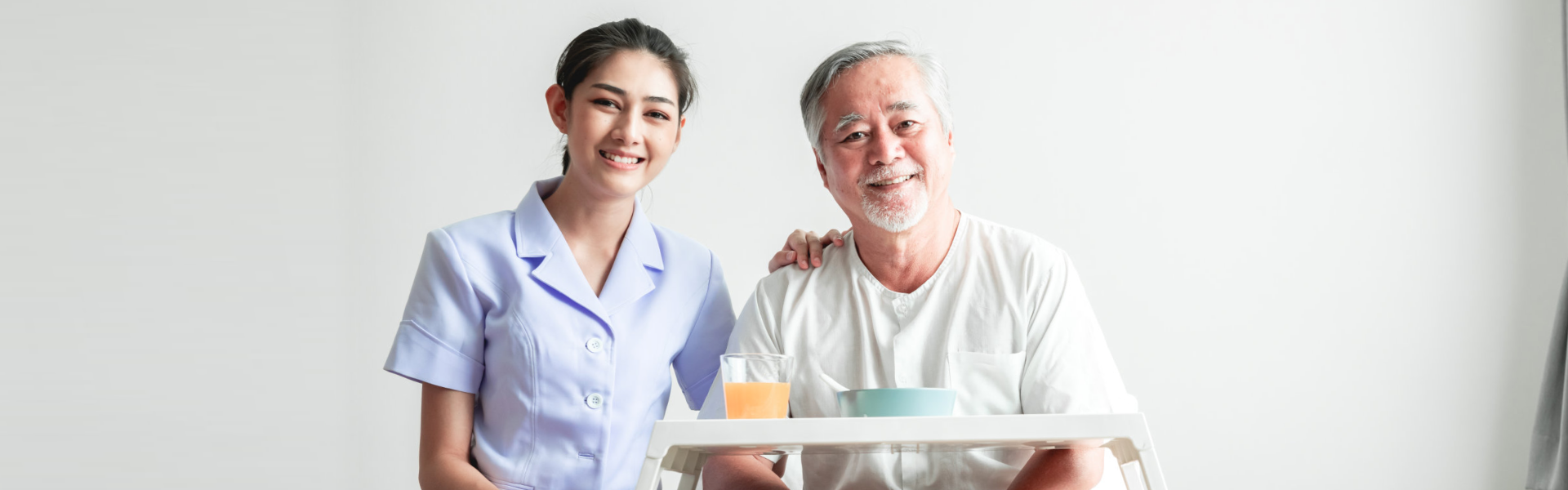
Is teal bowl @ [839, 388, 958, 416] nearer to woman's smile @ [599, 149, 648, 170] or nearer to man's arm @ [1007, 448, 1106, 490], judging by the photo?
man's arm @ [1007, 448, 1106, 490]

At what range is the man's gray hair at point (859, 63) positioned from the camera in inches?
60.7

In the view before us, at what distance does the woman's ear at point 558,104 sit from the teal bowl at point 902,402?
883 millimetres

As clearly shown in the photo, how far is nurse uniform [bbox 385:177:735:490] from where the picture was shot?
155 cm

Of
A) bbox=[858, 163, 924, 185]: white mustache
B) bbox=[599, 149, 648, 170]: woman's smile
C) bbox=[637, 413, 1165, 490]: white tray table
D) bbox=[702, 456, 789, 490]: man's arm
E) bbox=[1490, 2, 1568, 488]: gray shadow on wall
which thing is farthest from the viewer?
bbox=[1490, 2, 1568, 488]: gray shadow on wall

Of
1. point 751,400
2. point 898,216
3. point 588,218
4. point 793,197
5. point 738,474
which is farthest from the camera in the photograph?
point 793,197

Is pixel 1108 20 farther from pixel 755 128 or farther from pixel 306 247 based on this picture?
pixel 306 247

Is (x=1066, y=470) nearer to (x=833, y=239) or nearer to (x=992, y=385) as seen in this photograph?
(x=992, y=385)

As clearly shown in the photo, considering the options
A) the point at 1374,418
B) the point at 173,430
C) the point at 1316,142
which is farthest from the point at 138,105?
the point at 1374,418

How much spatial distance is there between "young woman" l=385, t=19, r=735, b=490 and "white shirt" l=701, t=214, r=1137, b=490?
207 millimetres

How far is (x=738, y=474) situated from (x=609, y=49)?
2.48 ft

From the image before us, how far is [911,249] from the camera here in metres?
1.54

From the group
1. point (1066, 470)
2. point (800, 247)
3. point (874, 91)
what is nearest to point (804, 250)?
point (800, 247)

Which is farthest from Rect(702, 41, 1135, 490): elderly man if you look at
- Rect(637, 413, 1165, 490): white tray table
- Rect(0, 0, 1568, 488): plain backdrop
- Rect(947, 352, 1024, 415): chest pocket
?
Rect(0, 0, 1568, 488): plain backdrop

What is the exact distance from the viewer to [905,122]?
1511 mm
